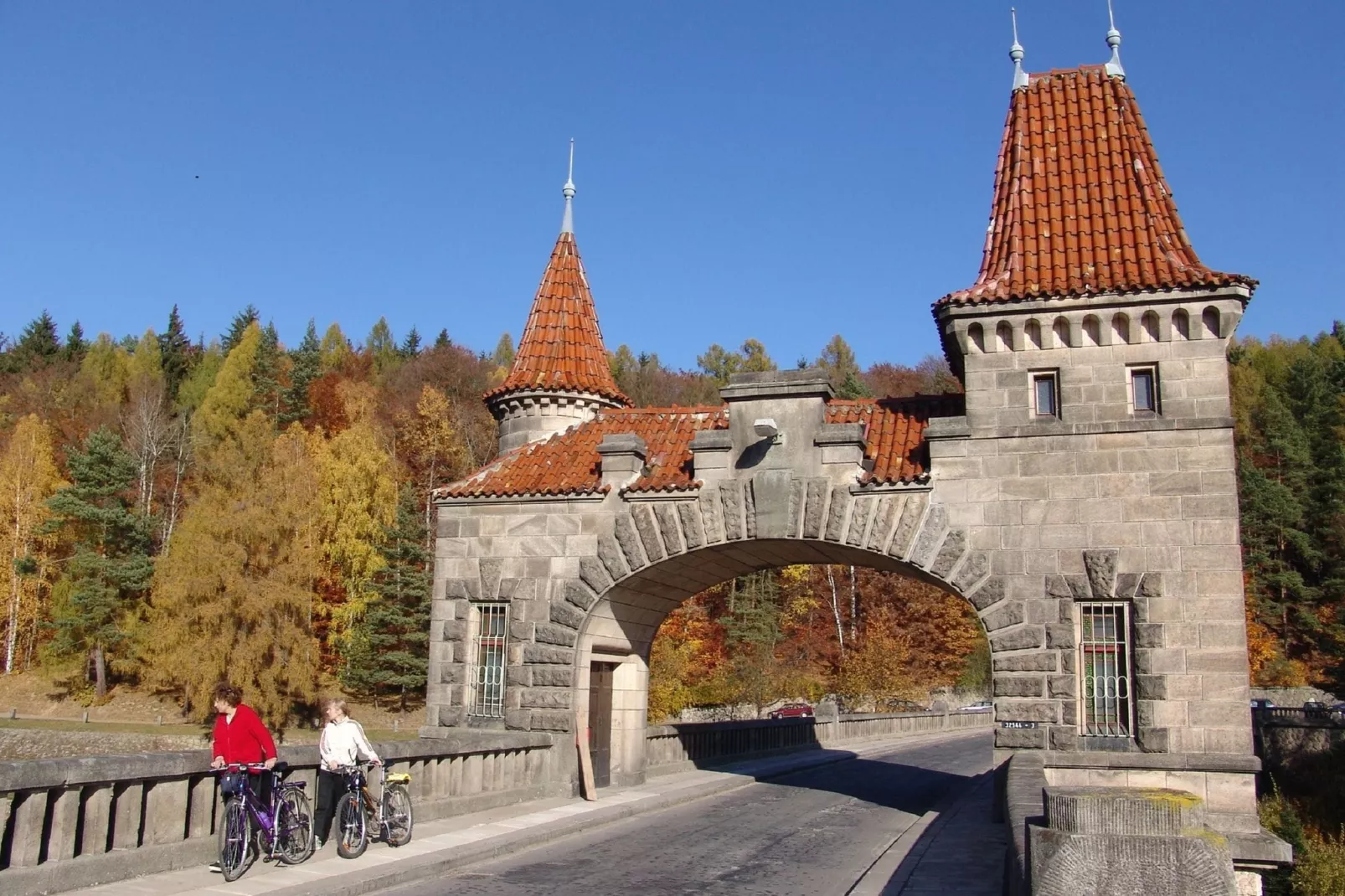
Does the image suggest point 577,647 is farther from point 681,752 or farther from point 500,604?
point 681,752

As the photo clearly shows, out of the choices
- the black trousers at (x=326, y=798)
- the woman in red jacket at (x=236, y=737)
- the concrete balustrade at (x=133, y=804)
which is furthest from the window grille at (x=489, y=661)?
the woman in red jacket at (x=236, y=737)

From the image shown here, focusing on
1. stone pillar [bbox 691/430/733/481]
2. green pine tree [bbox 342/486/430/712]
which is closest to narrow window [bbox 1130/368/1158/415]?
stone pillar [bbox 691/430/733/481]

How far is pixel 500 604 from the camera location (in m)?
16.4

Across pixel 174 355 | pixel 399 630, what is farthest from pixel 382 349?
pixel 399 630

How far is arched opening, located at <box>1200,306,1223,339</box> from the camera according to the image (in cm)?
1384

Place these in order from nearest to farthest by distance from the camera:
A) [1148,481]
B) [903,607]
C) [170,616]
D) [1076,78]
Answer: [1148,481]
[1076,78]
[170,616]
[903,607]

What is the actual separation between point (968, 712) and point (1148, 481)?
3493 cm

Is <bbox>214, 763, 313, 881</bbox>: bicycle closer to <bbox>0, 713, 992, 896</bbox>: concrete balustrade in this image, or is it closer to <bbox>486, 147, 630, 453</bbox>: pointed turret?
<bbox>0, 713, 992, 896</bbox>: concrete balustrade

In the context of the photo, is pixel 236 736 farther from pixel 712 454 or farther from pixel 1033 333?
pixel 1033 333

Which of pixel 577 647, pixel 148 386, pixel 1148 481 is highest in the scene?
pixel 148 386

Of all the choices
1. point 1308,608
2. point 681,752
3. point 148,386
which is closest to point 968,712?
point 1308,608

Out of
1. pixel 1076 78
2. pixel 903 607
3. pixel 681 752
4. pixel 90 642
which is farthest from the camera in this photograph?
pixel 903 607

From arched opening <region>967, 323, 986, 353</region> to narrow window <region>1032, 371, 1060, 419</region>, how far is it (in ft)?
2.50

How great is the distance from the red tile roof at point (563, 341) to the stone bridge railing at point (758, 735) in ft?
20.0
